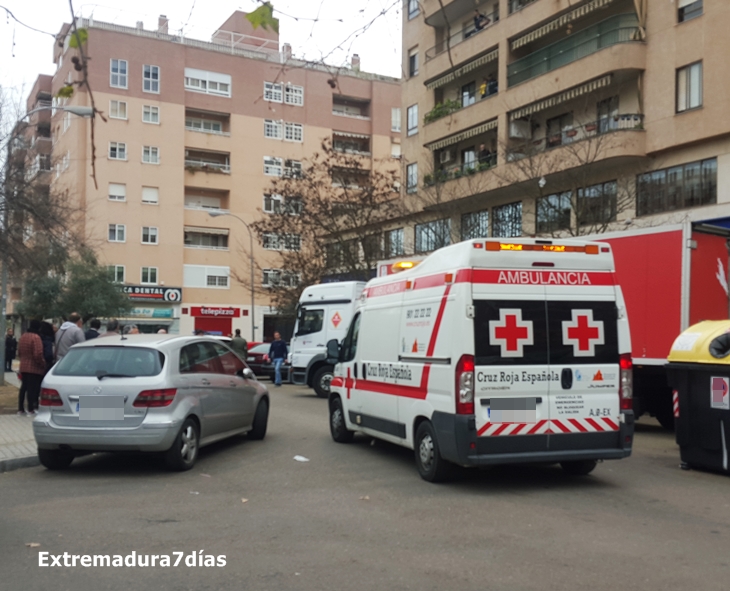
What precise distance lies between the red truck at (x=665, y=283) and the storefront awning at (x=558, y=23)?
555 inches

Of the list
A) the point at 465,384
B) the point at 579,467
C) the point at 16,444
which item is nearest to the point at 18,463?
the point at 16,444

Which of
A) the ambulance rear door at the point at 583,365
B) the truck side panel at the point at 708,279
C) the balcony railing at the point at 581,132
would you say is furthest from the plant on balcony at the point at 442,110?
the ambulance rear door at the point at 583,365

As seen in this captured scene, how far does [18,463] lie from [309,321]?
1110 centimetres

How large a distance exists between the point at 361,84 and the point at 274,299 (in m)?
27.0

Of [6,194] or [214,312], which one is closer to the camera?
[6,194]

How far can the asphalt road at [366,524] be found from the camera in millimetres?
5012

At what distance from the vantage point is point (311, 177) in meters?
31.7

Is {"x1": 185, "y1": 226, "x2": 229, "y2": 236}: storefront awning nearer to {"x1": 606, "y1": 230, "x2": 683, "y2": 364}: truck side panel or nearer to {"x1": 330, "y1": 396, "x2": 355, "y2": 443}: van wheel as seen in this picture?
{"x1": 330, "y1": 396, "x2": 355, "y2": 443}: van wheel

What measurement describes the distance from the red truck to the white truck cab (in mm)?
8157

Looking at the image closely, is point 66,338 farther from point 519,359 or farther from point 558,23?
point 558,23

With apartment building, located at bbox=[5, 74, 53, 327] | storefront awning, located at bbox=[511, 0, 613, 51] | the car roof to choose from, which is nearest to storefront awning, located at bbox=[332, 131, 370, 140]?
storefront awning, located at bbox=[511, 0, 613, 51]

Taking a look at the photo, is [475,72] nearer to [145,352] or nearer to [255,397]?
[255,397]

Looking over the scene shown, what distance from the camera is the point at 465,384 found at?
7.61 meters

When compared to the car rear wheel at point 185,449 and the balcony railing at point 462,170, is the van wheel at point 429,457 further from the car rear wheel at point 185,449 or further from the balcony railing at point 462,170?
the balcony railing at point 462,170
